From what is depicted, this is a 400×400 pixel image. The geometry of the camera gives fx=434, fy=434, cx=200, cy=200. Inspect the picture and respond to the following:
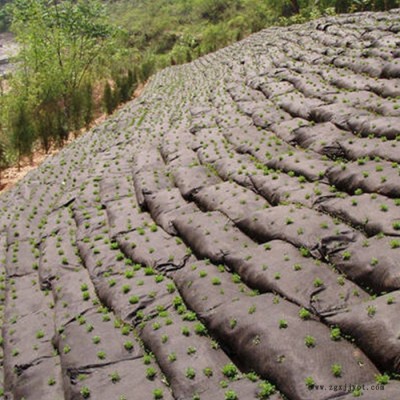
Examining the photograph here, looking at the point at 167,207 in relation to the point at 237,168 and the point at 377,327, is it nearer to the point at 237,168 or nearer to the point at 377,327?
the point at 237,168

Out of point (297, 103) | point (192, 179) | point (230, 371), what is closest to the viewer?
point (230, 371)

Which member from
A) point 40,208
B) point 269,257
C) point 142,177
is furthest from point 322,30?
point 269,257

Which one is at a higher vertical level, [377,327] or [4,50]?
[4,50]

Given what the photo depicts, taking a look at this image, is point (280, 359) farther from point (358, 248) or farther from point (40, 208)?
point (40, 208)

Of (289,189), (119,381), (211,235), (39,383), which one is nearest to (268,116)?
(289,189)

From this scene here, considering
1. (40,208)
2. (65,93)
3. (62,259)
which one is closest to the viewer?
(62,259)

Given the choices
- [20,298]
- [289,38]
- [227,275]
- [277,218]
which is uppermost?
[289,38]

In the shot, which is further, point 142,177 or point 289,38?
point 289,38
